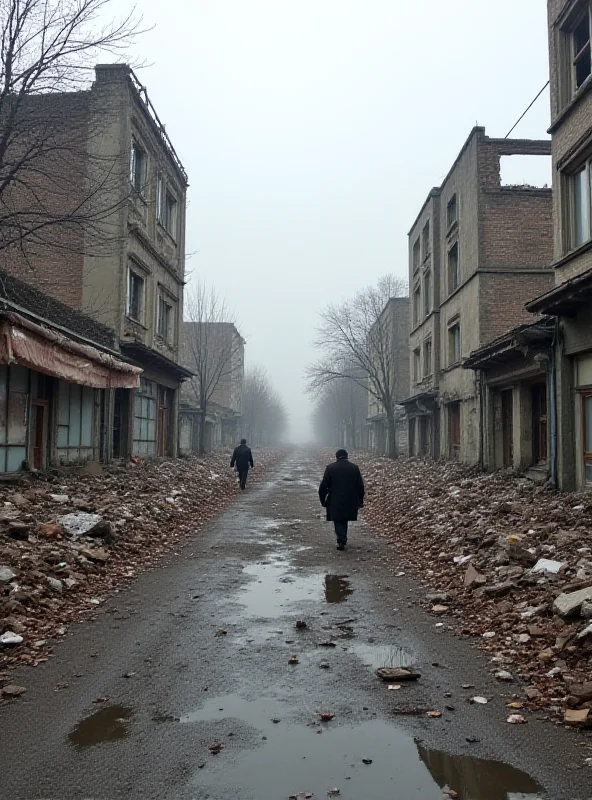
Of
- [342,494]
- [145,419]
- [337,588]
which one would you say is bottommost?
[337,588]

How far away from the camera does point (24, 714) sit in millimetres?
3801

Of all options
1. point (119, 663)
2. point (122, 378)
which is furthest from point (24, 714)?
point (122, 378)

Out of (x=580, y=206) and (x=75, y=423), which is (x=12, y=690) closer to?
(x=75, y=423)

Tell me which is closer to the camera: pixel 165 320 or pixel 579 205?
pixel 579 205

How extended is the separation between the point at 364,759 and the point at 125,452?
16.8 meters

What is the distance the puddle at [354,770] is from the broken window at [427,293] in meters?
25.1

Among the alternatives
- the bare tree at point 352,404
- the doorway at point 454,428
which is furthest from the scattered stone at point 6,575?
the bare tree at point 352,404

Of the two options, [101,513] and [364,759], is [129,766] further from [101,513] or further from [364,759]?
[101,513]

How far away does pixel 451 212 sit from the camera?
23734mm

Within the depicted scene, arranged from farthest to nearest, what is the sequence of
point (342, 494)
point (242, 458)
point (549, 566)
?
1. point (242, 458)
2. point (342, 494)
3. point (549, 566)

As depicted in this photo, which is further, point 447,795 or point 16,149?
point 16,149

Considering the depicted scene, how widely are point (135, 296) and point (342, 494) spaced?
43.5 ft

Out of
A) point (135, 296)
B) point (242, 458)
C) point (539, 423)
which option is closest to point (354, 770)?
point (539, 423)

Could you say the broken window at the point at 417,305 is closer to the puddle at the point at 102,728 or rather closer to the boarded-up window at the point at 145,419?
the boarded-up window at the point at 145,419
